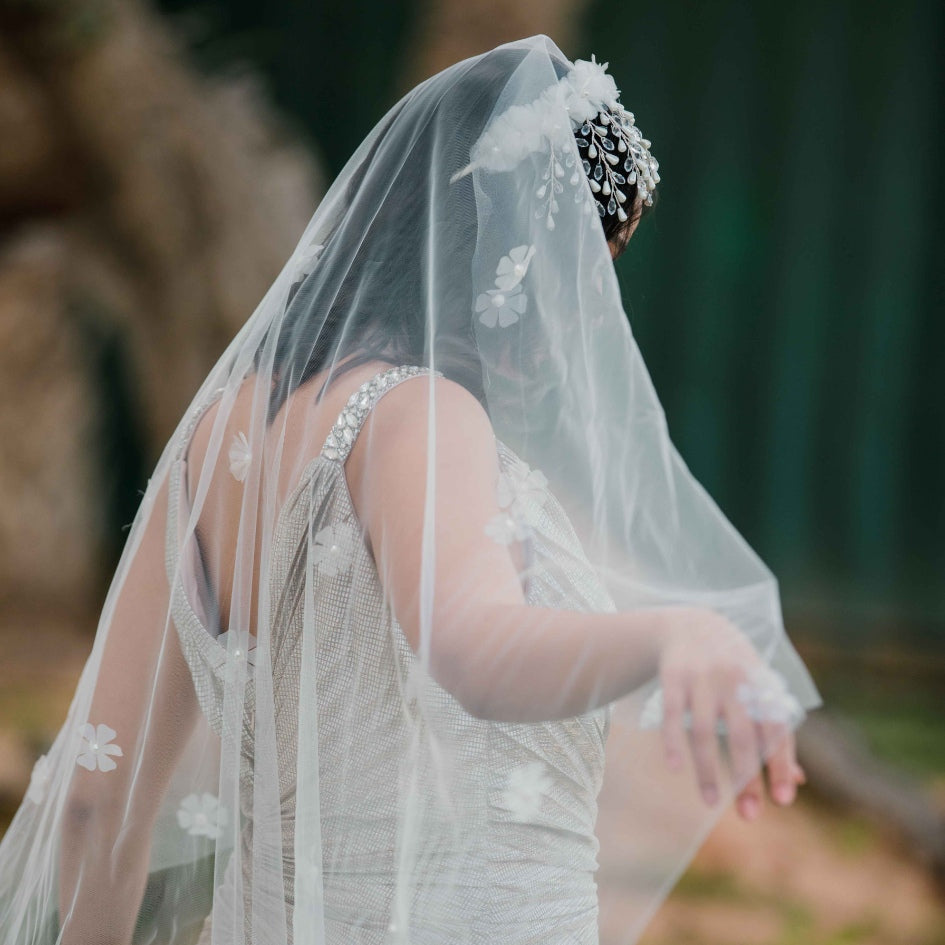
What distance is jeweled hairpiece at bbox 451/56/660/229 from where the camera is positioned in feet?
2.49

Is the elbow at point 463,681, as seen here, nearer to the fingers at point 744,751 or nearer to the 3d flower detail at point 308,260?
the fingers at point 744,751

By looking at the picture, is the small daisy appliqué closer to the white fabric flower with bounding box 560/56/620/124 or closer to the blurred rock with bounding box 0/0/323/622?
the white fabric flower with bounding box 560/56/620/124

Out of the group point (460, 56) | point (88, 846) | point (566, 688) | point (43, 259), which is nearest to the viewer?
point (566, 688)

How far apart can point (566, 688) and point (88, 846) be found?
51cm

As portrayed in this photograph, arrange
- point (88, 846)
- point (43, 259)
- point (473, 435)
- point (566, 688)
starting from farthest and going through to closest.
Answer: point (43, 259)
point (88, 846)
point (473, 435)
point (566, 688)

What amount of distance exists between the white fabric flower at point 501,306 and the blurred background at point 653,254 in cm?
243

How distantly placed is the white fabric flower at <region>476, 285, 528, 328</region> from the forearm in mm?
249

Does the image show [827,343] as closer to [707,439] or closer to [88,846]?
[707,439]

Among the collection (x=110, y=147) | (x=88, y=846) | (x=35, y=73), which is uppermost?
(x=35, y=73)

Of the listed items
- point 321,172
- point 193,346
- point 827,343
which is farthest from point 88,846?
point 827,343

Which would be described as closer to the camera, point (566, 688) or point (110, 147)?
point (566, 688)

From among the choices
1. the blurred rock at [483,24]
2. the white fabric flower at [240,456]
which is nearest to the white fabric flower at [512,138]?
the white fabric flower at [240,456]

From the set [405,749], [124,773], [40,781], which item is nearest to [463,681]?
[405,749]

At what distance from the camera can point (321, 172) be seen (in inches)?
127
